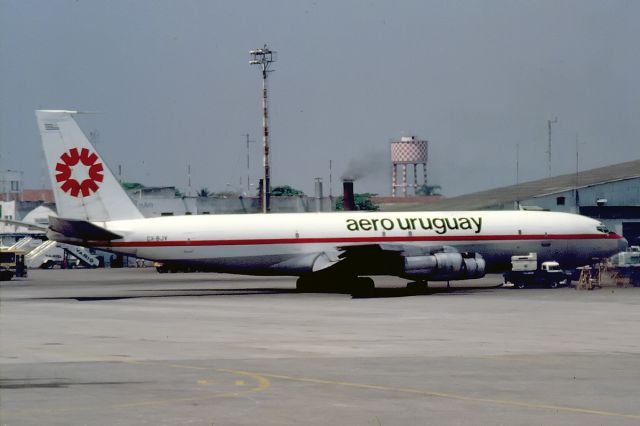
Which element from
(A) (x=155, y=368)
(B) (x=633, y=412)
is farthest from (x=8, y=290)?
(B) (x=633, y=412)

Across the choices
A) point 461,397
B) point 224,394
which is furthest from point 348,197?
point 461,397

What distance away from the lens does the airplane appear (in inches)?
2293

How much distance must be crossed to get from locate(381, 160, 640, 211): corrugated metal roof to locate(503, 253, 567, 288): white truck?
38240mm

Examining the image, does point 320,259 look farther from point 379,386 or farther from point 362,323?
point 379,386

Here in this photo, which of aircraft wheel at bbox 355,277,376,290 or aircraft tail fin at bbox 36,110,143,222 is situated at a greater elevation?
aircraft tail fin at bbox 36,110,143,222

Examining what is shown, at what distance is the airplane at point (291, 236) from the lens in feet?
191

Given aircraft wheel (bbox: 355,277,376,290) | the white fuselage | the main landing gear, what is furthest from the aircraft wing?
the white fuselage

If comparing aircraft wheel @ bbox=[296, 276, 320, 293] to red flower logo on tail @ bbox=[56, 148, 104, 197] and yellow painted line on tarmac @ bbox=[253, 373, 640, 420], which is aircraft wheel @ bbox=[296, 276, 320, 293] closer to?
red flower logo on tail @ bbox=[56, 148, 104, 197]

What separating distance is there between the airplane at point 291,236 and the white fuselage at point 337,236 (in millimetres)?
58

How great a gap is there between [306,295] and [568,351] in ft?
101

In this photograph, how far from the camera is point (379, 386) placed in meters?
23.0

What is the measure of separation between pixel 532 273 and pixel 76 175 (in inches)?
1115

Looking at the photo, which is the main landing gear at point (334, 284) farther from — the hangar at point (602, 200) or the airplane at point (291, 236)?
the hangar at point (602, 200)

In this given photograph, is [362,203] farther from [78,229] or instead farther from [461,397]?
[461,397]
